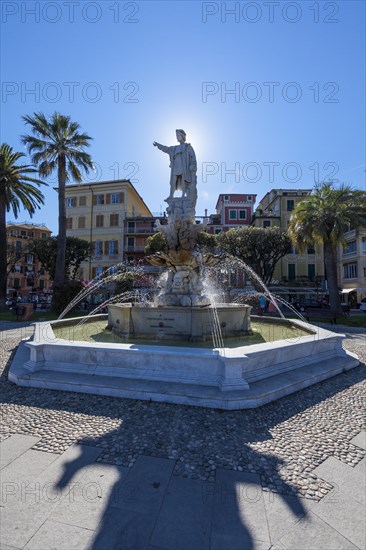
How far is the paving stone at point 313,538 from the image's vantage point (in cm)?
221

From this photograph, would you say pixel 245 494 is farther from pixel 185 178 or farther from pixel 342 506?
pixel 185 178

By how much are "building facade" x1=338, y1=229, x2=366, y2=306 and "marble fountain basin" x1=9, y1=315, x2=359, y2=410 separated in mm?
35653

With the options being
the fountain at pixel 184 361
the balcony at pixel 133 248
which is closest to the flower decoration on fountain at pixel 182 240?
the fountain at pixel 184 361

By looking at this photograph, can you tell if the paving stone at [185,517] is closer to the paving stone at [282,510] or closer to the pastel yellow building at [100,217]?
the paving stone at [282,510]

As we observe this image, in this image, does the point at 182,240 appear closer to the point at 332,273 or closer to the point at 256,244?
the point at 332,273

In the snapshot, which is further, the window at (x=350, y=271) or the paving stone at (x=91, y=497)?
the window at (x=350, y=271)

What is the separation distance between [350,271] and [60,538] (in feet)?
149

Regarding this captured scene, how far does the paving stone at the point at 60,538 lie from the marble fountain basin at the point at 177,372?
2.44 meters

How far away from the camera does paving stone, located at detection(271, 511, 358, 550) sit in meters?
2.21

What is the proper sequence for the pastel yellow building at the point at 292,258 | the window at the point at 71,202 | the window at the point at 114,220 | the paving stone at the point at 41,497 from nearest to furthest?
the paving stone at the point at 41,497, the window at the point at 114,220, the pastel yellow building at the point at 292,258, the window at the point at 71,202

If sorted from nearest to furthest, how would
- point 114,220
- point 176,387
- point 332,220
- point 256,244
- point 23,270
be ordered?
1. point 176,387
2. point 332,220
3. point 256,244
4. point 114,220
5. point 23,270

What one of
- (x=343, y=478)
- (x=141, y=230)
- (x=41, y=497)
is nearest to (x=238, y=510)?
(x=343, y=478)

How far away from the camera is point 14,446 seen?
139 inches

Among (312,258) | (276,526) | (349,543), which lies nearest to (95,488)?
(276,526)
